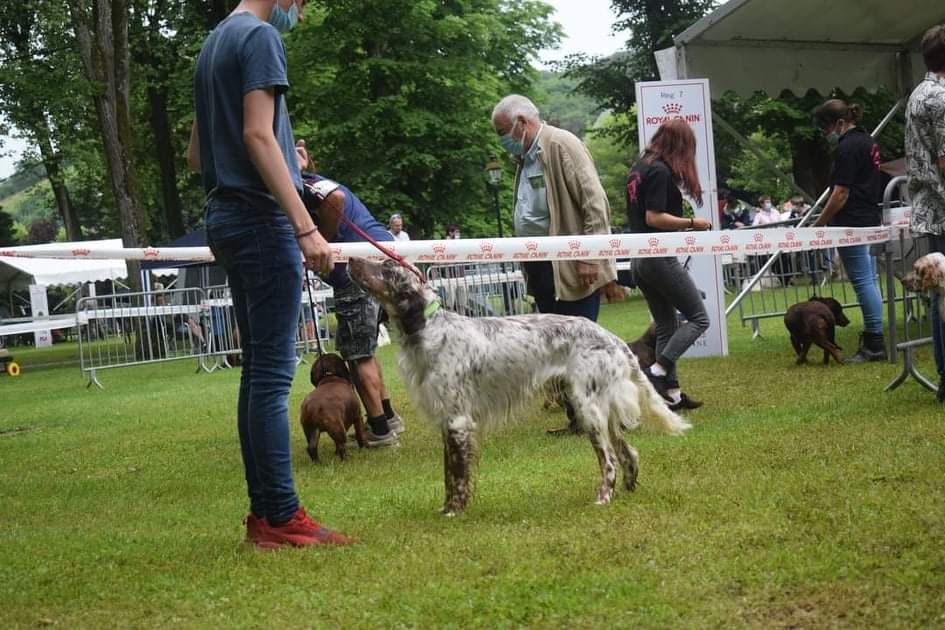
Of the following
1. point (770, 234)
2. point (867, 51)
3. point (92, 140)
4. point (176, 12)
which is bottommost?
point (770, 234)

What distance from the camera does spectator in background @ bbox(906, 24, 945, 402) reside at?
648cm

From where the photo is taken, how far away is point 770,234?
301 inches

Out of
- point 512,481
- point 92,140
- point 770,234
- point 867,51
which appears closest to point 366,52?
point 92,140

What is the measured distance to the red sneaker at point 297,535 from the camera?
4.46m

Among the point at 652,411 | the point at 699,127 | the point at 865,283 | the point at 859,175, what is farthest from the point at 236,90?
the point at 699,127

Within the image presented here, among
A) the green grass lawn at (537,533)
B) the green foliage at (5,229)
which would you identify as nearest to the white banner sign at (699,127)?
the green grass lawn at (537,533)

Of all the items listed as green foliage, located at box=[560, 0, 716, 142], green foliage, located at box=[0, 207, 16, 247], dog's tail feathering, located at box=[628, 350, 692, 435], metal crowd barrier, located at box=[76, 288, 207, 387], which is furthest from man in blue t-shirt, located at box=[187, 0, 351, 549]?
green foliage, located at box=[0, 207, 16, 247]

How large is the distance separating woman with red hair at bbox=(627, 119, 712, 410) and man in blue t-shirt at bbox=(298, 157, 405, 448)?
1804mm

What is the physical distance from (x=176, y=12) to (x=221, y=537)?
24.0m

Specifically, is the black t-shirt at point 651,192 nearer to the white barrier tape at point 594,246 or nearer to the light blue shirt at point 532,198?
the white barrier tape at point 594,246

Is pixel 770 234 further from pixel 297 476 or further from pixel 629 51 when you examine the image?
pixel 629 51

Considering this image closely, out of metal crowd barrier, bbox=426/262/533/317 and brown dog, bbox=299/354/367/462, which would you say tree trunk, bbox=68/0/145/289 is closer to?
metal crowd barrier, bbox=426/262/533/317

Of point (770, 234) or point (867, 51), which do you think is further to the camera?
point (867, 51)

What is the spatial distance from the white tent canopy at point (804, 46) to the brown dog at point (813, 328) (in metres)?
2.76
